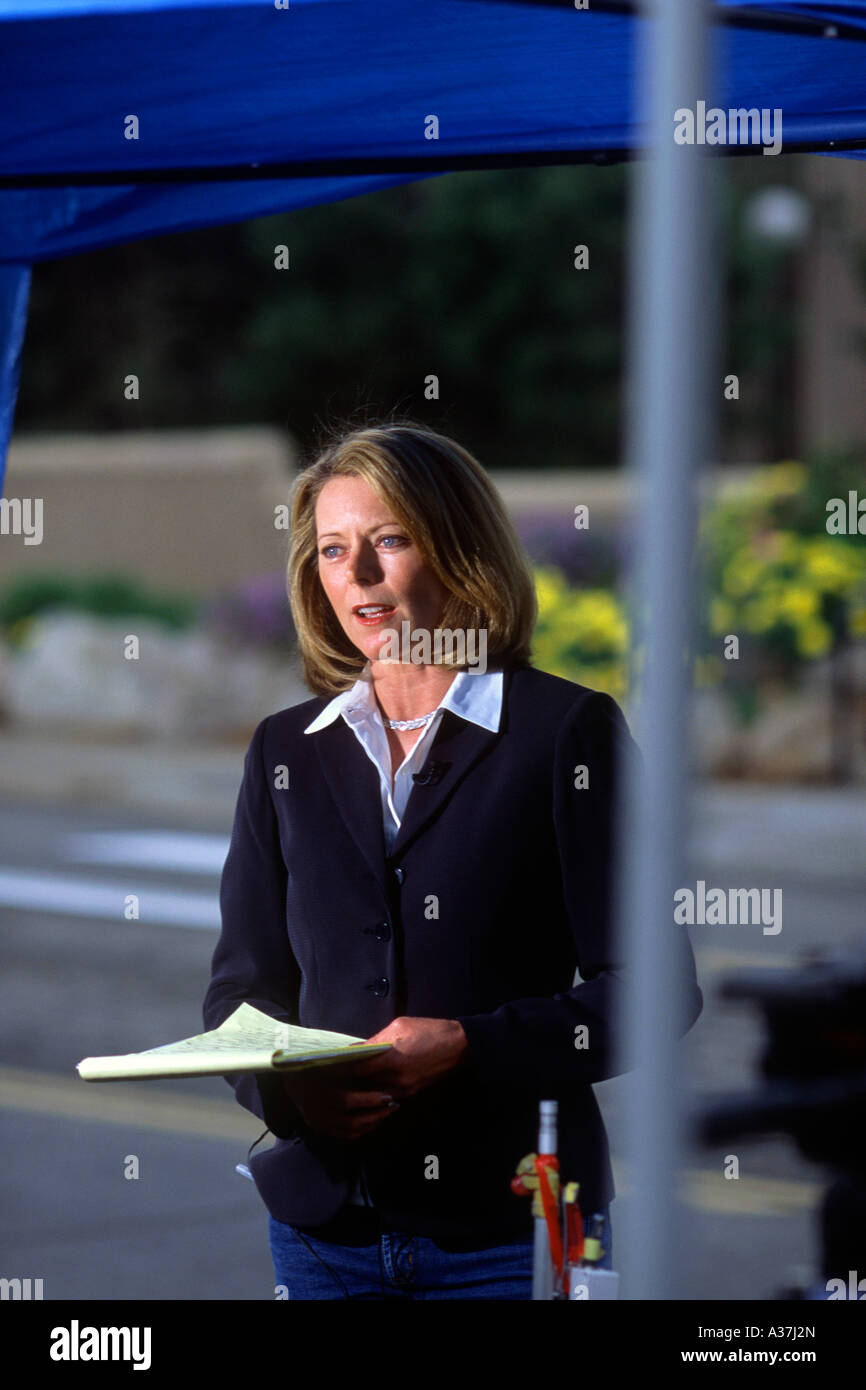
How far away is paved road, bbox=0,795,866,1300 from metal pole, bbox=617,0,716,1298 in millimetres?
23

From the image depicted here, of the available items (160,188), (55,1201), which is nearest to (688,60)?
(160,188)

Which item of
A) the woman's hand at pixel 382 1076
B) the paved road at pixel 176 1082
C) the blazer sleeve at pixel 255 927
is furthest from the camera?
the paved road at pixel 176 1082

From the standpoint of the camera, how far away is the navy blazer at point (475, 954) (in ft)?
7.68

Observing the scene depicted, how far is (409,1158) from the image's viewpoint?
2.39 meters

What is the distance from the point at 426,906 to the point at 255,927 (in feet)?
0.94

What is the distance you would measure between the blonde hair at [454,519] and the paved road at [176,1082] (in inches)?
27.9

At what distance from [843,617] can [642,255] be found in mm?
12053

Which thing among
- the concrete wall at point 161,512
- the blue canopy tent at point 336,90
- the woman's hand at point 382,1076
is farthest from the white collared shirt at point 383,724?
the concrete wall at point 161,512

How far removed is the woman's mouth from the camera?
99.2 inches

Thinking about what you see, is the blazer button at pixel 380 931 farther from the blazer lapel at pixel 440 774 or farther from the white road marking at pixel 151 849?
the white road marking at pixel 151 849

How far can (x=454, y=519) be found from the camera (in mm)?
2506

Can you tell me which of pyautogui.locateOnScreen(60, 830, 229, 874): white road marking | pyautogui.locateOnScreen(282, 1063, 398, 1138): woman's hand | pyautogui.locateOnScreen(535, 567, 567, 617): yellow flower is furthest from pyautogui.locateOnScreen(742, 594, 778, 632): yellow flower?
pyautogui.locateOnScreen(282, 1063, 398, 1138): woman's hand

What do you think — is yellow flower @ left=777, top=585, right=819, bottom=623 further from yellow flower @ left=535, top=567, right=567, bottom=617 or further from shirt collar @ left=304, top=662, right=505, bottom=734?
shirt collar @ left=304, top=662, right=505, bottom=734

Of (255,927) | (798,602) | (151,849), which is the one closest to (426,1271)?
(255,927)
